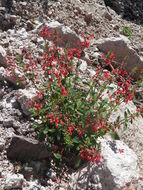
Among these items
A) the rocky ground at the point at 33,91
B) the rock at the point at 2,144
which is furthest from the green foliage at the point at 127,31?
the rock at the point at 2,144

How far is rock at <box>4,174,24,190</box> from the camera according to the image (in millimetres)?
3377

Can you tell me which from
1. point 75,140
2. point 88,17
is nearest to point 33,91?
point 75,140

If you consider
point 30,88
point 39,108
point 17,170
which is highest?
point 39,108

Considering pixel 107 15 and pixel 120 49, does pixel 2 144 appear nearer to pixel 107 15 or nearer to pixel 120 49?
pixel 120 49

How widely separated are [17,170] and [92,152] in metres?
1.09

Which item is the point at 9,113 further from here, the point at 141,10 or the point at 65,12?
the point at 141,10

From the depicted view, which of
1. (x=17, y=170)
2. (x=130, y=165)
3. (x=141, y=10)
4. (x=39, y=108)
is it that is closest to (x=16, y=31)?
(x=39, y=108)

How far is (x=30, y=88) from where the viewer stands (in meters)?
4.63

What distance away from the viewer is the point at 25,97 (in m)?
4.23

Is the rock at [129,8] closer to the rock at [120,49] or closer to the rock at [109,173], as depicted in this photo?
the rock at [120,49]

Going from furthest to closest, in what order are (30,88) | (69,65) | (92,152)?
1. (30,88)
2. (69,65)
3. (92,152)

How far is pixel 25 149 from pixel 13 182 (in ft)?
1.73

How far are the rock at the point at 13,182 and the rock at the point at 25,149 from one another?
38 centimetres

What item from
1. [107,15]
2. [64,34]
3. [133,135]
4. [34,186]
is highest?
[64,34]
